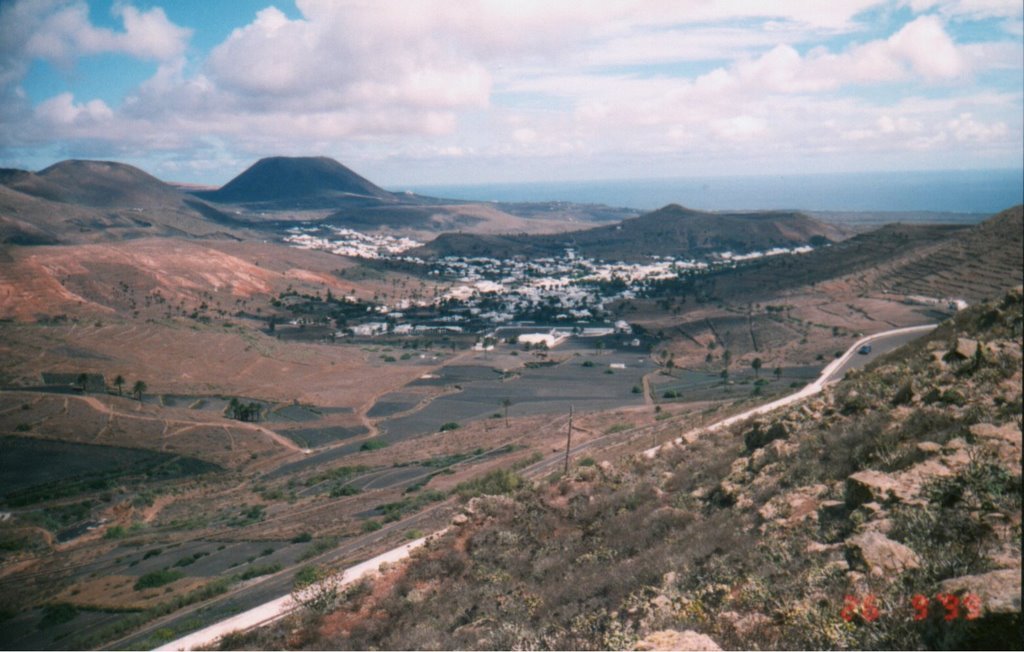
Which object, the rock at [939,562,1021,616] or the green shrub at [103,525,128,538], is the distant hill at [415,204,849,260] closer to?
the green shrub at [103,525,128,538]

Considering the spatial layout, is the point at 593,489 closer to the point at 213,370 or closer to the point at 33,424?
the point at 33,424

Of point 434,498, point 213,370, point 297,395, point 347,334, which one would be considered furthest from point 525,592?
point 347,334

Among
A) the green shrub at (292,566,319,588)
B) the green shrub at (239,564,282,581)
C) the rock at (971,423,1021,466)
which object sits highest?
the rock at (971,423,1021,466)

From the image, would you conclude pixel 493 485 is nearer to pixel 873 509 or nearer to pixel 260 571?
pixel 260 571

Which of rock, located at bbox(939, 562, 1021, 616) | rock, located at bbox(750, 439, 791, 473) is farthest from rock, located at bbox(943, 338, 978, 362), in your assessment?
rock, located at bbox(939, 562, 1021, 616)

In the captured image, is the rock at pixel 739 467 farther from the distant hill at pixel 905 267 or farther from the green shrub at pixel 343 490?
the distant hill at pixel 905 267
